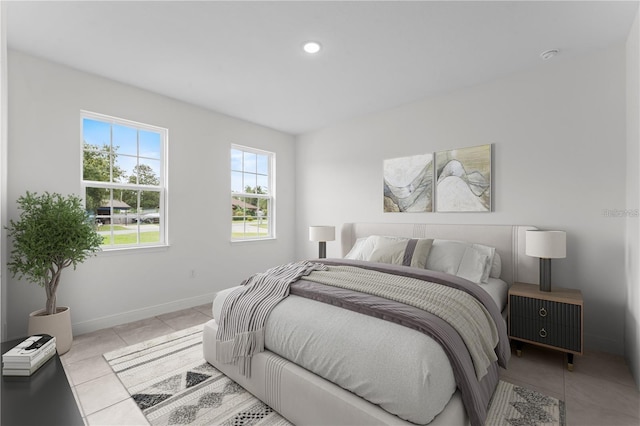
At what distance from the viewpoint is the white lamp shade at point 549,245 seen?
2516 millimetres

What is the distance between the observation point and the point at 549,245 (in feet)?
8.31

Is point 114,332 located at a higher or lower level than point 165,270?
lower

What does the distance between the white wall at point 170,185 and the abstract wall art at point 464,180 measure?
2.61 metres

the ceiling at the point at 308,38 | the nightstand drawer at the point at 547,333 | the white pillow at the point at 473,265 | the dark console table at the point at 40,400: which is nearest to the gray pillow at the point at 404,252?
the white pillow at the point at 473,265

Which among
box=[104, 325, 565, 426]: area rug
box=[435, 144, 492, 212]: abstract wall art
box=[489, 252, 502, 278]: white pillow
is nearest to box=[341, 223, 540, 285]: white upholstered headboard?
box=[489, 252, 502, 278]: white pillow

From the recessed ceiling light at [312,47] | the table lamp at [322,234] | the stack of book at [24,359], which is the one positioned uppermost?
the recessed ceiling light at [312,47]

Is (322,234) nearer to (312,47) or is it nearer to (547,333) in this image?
(312,47)

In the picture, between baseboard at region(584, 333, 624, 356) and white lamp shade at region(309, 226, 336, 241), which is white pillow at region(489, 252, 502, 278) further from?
white lamp shade at region(309, 226, 336, 241)

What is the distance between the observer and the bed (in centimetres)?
134

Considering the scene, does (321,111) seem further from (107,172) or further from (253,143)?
(107,172)

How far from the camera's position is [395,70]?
2.98 meters

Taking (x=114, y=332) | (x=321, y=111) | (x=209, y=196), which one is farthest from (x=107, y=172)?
(x=321, y=111)

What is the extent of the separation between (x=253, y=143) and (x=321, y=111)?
1.20 meters

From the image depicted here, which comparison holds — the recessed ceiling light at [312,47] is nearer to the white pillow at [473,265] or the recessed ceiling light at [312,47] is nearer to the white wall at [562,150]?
the white wall at [562,150]
